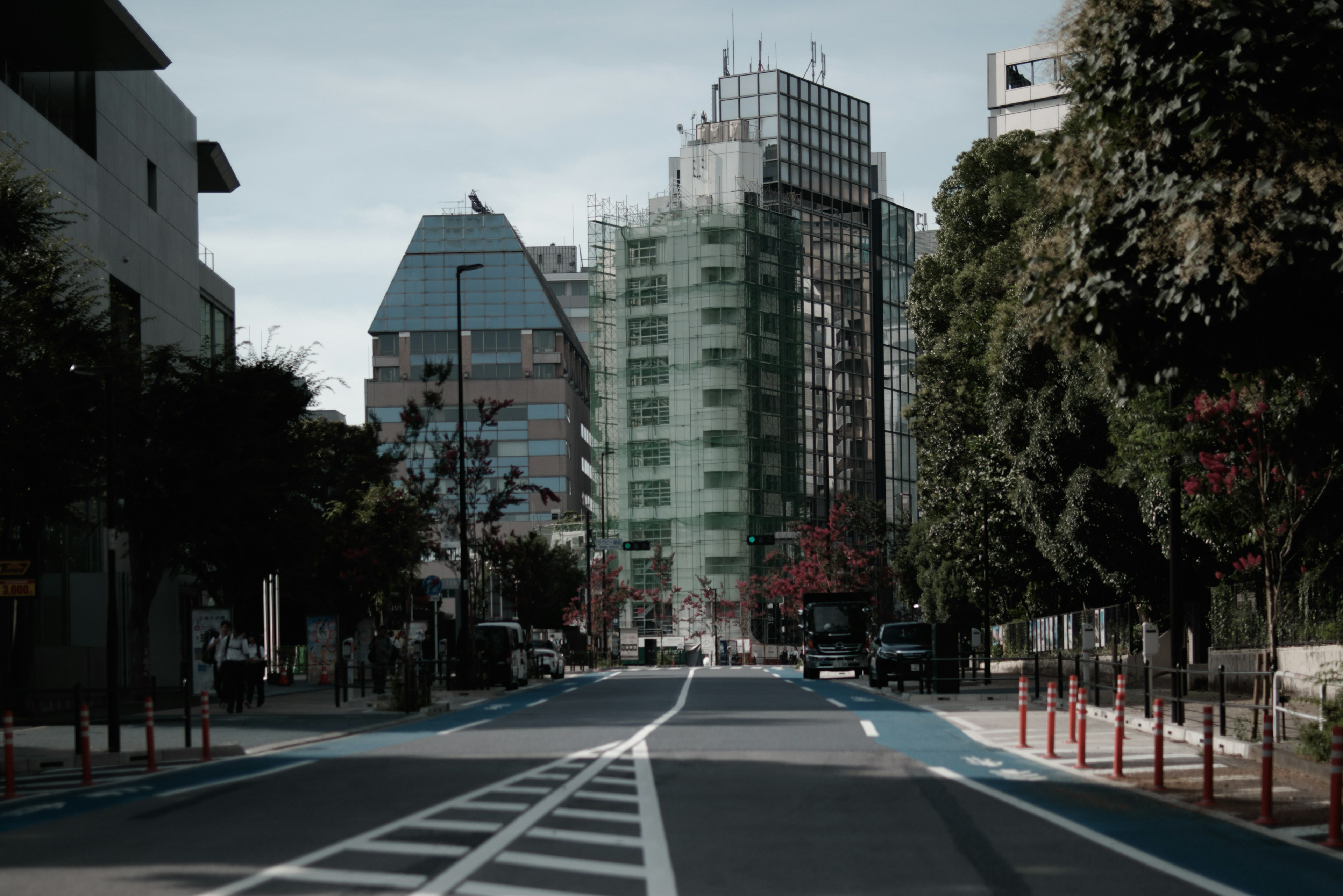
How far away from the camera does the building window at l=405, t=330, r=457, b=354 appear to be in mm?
145250

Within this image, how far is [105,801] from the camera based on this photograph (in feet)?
55.6

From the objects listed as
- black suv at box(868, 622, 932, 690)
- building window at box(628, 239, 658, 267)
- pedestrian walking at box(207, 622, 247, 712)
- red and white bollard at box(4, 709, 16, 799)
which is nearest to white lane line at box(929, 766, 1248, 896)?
red and white bollard at box(4, 709, 16, 799)

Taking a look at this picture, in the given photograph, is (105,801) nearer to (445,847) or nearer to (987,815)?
(445,847)

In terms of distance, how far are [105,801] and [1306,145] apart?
13.2 meters

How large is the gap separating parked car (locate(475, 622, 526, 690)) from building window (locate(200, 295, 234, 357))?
1752 cm

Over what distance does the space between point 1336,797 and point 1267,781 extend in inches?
47.7

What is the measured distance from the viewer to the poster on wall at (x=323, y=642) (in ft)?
177

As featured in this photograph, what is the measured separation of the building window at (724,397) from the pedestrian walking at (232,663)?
8568 centimetres

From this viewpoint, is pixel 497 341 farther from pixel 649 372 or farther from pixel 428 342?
pixel 649 372

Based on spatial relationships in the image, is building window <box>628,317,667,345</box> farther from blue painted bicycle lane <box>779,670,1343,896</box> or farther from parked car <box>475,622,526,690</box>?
blue painted bicycle lane <box>779,670,1343,896</box>

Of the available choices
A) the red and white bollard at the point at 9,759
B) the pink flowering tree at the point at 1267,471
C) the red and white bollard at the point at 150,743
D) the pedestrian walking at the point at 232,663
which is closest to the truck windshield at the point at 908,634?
the pink flowering tree at the point at 1267,471

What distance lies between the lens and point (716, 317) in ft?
400

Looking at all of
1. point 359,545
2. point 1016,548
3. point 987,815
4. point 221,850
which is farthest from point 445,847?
point 359,545

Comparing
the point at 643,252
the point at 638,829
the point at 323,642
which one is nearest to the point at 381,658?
the point at 323,642
